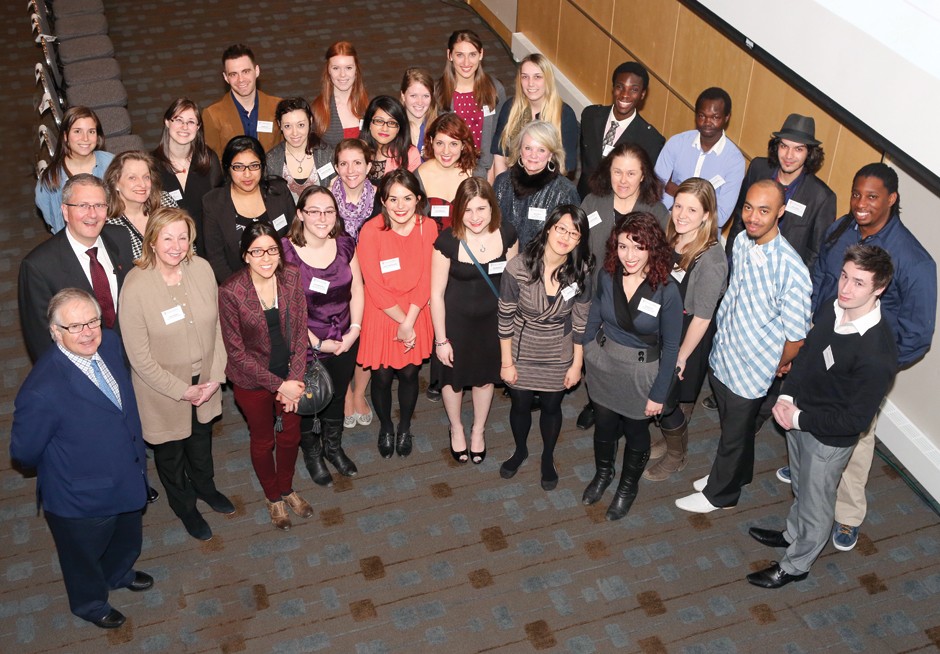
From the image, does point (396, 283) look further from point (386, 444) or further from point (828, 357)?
point (828, 357)

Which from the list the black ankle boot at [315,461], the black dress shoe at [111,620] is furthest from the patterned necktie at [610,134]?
the black dress shoe at [111,620]

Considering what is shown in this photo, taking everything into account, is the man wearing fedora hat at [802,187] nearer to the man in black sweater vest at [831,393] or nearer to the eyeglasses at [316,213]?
the man in black sweater vest at [831,393]

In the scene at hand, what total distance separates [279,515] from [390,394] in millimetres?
868

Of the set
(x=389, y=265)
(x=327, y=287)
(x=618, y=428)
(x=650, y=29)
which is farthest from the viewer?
(x=650, y=29)

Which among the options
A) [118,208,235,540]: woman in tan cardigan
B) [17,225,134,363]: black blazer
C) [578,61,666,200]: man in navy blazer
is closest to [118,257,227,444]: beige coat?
[118,208,235,540]: woman in tan cardigan

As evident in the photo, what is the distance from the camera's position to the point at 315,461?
4977 millimetres

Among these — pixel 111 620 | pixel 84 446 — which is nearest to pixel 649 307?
pixel 84 446

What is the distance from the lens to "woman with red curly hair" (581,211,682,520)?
4.13 meters

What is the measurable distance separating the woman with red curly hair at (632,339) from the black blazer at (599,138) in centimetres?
94

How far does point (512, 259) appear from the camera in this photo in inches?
175

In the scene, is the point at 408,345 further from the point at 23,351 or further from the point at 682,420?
the point at 23,351

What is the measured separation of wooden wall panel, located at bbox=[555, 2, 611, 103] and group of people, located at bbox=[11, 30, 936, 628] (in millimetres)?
2633

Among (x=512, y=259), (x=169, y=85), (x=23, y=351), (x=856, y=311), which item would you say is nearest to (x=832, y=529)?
(x=856, y=311)

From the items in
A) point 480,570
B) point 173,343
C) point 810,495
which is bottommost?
point 480,570
